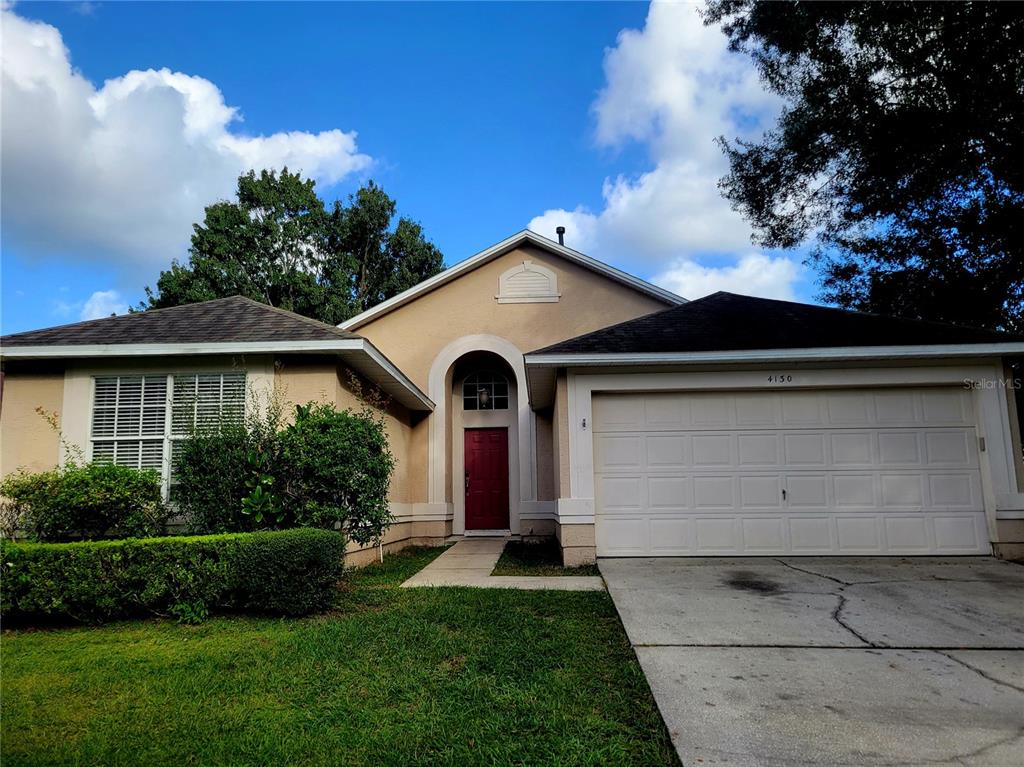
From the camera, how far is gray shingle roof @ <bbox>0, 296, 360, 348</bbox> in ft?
25.8

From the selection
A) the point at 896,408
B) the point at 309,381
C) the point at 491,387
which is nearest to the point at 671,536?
the point at 896,408

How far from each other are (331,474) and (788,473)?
6.24 meters

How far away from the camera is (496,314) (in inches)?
525

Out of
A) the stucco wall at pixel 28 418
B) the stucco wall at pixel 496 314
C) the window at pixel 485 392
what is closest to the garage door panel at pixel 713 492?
the stucco wall at pixel 496 314

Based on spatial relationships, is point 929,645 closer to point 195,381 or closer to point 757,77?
point 195,381

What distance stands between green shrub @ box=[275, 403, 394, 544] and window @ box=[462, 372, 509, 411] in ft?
22.9

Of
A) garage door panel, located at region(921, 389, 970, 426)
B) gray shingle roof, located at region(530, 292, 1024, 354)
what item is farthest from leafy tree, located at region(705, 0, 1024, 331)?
garage door panel, located at region(921, 389, 970, 426)

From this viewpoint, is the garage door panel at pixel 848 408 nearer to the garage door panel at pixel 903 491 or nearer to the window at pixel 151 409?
the garage door panel at pixel 903 491

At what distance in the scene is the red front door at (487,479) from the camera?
13.5m

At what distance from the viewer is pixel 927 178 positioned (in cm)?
1154

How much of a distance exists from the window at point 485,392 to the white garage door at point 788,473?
18.5 ft

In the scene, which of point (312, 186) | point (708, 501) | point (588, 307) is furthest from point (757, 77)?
point (312, 186)

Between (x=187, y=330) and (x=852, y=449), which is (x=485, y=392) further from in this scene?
(x=852, y=449)

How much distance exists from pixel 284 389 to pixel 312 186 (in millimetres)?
22447
